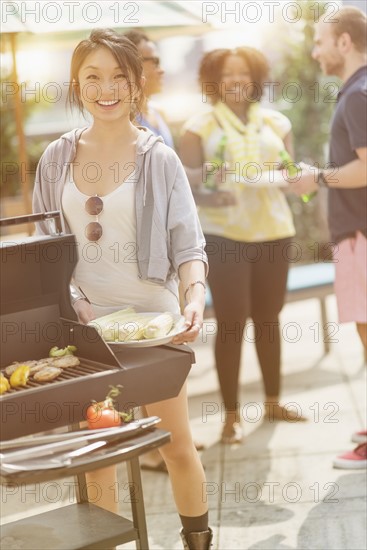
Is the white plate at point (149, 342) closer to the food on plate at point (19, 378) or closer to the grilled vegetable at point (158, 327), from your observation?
the grilled vegetable at point (158, 327)

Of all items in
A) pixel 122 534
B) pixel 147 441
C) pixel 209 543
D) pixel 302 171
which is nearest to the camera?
pixel 147 441

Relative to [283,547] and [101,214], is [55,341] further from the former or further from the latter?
[283,547]

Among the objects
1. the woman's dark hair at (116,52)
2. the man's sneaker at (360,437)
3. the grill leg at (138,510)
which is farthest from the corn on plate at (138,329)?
the man's sneaker at (360,437)

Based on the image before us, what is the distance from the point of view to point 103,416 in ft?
7.98

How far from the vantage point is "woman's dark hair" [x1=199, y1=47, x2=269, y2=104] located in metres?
4.99

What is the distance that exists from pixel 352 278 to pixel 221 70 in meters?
1.27

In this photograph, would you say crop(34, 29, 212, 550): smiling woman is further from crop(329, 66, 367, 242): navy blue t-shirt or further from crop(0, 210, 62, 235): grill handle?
crop(329, 66, 367, 242): navy blue t-shirt

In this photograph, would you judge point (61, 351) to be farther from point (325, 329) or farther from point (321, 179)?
point (325, 329)

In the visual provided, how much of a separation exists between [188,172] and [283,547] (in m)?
1.94

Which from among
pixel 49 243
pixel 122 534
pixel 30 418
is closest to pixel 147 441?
pixel 30 418

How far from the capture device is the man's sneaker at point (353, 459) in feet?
14.9

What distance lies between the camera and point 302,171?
14.9 ft

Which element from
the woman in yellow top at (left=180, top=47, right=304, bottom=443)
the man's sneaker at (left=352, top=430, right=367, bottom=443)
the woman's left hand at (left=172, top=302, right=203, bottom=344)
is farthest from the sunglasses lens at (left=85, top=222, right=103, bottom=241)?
the man's sneaker at (left=352, top=430, right=367, bottom=443)

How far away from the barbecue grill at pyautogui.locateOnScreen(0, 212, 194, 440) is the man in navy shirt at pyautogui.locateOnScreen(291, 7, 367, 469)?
6.08 feet
